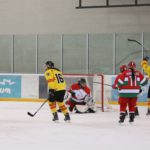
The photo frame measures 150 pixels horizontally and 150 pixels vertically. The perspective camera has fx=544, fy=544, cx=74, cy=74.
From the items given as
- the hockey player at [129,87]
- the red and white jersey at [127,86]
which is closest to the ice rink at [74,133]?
the hockey player at [129,87]

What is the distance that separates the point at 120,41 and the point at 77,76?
3.37m

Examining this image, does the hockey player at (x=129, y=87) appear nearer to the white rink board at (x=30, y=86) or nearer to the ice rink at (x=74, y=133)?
the ice rink at (x=74, y=133)

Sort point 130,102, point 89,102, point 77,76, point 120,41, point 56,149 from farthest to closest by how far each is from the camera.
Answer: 1. point 120,41
2. point 77,76
3. point 89,102
4. point 130,102
5. point 56,149

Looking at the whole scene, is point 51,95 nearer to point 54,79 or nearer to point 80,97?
point 54,79

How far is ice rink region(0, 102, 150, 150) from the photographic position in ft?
21.6

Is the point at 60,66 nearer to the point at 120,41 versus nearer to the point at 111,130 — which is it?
the point at 120,41

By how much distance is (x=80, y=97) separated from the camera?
11258 millimetres

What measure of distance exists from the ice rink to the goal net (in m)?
1.01

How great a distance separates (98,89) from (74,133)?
4724 millimetres

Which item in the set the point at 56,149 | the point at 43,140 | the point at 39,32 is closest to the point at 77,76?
the point at 39,32

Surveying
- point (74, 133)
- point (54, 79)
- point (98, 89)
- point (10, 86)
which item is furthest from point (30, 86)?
point (74, 133)

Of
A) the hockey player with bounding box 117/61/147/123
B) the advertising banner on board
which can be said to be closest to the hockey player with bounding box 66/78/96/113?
the hockey player with bounding box 117/61/147/123

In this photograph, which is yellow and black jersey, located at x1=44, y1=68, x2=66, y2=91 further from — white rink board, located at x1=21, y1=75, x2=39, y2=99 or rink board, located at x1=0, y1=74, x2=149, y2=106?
white rink board, located at x1=21, y1=75, x2=39, y2=99

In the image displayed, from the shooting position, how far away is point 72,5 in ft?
54.7
